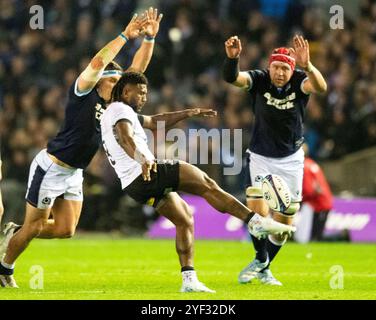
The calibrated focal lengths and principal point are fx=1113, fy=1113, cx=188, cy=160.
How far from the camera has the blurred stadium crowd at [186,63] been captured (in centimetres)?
2167

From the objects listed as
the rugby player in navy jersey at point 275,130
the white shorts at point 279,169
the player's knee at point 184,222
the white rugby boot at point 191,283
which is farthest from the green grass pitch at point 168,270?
the white shorts at point 279,169

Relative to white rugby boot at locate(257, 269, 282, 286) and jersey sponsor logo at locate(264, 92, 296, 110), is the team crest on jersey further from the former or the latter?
white rugby boot at locate(257, 269, 282, 286)

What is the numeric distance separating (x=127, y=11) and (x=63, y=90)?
2.26 meters

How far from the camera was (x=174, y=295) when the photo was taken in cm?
1048

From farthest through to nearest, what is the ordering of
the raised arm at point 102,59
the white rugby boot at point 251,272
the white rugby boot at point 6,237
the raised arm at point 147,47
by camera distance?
the raised arm at point 147,47, the white rugby boot at point 251,272, the white rugby boot at point 6,237, the raised arm at point 102,59

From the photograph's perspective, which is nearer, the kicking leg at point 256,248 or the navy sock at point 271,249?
the kicking leg at point 256,248

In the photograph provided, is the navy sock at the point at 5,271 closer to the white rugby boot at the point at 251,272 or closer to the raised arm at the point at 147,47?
the white rugby boot at the point at 251,272

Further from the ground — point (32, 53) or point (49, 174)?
point (32, 53)

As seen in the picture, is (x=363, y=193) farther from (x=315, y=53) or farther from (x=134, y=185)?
(x=134, y=185)

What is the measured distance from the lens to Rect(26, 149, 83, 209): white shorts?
38.1 ft

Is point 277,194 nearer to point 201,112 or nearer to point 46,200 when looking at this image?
point 201,112

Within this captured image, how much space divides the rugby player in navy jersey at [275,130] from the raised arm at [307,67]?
0.04 meters
